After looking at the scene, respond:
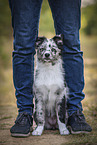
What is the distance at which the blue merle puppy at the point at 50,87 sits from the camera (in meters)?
2.08

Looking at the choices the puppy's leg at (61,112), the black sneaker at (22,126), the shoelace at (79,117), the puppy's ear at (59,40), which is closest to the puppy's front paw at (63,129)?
the puppy's leg at (61,112)

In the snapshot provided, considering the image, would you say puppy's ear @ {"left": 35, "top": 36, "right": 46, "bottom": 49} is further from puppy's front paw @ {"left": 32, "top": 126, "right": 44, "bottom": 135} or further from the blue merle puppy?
puppy's front paw @ {"left": 32, "top": 126, "right": 44, "bottom": 135}

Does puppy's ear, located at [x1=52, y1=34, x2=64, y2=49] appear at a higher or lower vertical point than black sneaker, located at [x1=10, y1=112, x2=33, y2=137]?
higher

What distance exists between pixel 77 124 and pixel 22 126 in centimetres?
58

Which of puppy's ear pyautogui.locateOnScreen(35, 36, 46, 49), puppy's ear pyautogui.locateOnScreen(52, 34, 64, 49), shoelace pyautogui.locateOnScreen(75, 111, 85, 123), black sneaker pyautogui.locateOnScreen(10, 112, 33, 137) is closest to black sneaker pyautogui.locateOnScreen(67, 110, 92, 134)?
shoelace pyautogui.locateOnScreen(75, 111, 85, 123)

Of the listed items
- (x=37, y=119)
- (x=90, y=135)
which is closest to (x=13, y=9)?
(x=37, y=119)

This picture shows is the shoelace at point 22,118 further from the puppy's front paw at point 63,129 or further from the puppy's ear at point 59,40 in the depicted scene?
the puppy's ear at point 59,40

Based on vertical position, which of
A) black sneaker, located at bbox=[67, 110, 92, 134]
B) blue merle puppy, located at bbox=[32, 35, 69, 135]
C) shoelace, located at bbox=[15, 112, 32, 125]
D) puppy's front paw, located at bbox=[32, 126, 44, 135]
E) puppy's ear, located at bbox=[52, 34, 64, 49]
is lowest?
puppy's front paw, located at bbox=[32, 126, 44, 135]

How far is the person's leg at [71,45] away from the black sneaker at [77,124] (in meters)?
0.06

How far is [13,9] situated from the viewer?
2180mm

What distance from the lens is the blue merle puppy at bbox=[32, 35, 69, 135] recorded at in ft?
6.82

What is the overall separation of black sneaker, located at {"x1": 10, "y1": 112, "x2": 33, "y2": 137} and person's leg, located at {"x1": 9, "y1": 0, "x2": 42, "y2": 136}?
0.07 m

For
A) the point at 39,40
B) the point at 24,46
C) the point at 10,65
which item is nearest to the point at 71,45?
the point at 39,40

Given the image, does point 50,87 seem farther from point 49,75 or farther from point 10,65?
point 10,65
